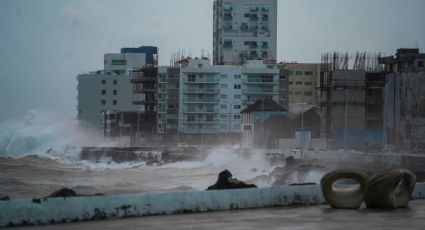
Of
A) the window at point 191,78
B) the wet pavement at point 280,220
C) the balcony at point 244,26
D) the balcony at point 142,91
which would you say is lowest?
the wet pavement at point 280,220

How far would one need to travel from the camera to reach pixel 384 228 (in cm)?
1186

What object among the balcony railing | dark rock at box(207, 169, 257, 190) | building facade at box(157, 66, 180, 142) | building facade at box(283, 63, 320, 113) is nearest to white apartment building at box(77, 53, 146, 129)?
building facade at box(157, 66, 180, 142)

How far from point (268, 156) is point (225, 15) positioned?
3061 inches

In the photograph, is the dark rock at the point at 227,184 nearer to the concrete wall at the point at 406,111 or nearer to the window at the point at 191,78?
the concrete wall at the point at 406,111

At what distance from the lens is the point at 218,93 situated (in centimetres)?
12175

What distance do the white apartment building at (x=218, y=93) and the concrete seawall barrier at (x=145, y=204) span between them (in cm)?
10223

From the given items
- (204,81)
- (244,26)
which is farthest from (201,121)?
(244,26)

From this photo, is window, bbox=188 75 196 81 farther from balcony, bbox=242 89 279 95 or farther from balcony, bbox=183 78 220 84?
balcony, bbox=242 89 279 95

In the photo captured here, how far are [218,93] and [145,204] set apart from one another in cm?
10714

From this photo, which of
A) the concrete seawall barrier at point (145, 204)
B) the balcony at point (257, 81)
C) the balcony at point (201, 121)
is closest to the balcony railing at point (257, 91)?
the balcony at point (257, 81)

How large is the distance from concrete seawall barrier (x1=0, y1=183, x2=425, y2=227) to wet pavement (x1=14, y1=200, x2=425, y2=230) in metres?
0.39

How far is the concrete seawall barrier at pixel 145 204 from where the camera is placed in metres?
13.1

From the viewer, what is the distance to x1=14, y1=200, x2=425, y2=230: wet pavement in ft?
40.9

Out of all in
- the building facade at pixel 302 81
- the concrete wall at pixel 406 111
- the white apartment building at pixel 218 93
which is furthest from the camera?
the building facade at pixel 302 81
